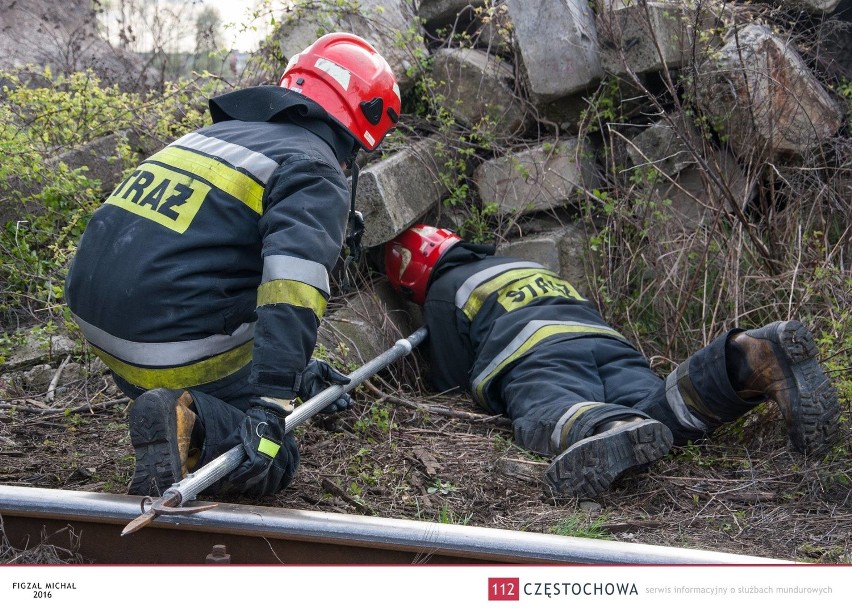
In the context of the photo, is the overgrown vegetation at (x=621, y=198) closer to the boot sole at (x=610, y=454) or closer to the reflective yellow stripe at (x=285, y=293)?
the boot sole at (x=610, y=454)

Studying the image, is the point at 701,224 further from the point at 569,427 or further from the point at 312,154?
the point at 312,154

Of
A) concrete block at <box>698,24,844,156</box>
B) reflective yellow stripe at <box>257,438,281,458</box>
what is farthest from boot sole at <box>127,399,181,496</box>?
concrete block at <box>698,24,844,156</box>

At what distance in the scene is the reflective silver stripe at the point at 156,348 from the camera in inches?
113

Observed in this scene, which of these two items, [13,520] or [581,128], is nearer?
[13,520]

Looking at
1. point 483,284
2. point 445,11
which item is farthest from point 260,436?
point 445,11

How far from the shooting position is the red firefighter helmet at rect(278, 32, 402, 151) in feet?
11.0

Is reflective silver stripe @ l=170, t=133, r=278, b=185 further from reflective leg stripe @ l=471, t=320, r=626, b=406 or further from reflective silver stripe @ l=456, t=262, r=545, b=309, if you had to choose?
reflective silver stripe @ l=456, t=262, r=545, b=309

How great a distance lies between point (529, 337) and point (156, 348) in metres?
1.74

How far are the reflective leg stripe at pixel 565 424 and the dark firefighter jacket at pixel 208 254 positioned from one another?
1159mm

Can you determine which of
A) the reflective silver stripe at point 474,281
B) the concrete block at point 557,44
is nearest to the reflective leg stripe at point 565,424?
the reflective silver stripe at point 474,281

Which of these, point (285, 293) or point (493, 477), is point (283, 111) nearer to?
point (285, 293)

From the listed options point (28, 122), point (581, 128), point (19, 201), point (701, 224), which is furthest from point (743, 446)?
point (28, 122)

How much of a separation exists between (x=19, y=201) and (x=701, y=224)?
12.0 ft
